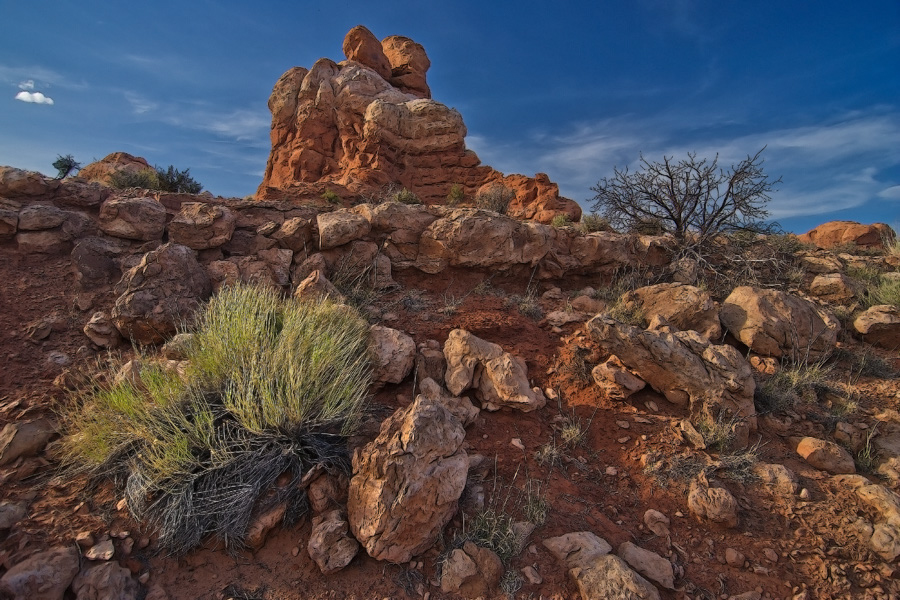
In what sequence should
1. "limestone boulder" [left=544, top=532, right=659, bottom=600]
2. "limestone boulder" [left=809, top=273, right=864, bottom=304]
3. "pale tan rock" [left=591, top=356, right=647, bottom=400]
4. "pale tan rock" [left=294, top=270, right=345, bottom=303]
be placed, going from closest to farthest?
1. "limestone boulder" [left=544, top=532, right=659, bottom=600]
2. "pale tan rock" [left=591, top=356, right=647, bottom=400]
3. "pale tan rock" [left=294, top=270, right=345, bottom=303]
4. "limestone boulder" [left=809, top=273, right=864, bottom=304]

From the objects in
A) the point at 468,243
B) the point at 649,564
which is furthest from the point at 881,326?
the point at 468,243

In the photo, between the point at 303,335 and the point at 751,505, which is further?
the point at 303,335

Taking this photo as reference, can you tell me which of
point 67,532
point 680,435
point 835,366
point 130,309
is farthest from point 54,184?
point 835,366

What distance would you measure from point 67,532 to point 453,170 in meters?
12.6

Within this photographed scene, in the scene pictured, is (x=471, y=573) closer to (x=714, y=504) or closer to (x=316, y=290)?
(x=714, y=504)

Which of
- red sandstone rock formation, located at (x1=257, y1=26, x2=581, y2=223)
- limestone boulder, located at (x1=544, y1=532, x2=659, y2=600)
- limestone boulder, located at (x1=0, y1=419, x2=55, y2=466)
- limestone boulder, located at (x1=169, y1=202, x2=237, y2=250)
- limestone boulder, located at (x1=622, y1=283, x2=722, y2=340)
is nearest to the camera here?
limestone boulder, located at (x1=544, y1=532, x2=659, y2=600)

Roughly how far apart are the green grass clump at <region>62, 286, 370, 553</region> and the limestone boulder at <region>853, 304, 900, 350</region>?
21.6 feet

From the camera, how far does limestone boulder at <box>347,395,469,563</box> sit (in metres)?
2.30

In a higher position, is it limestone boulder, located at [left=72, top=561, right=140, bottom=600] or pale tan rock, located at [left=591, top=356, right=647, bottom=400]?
pale tan rock, located at [left=591, top=356, right=647, bottom=400]

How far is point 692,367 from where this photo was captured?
3.64 meters

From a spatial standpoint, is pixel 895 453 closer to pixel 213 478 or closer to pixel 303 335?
pixel 303 335

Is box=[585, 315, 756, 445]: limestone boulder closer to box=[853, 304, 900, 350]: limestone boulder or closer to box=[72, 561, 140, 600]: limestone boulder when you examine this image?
box=[853, 304, 900, 350]: limestone boulder

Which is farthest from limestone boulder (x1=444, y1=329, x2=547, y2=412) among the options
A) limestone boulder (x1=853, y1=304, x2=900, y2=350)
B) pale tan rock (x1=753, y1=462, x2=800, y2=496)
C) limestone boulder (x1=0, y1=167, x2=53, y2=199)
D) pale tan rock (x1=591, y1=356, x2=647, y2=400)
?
limestone boulder (x1=0, y1=167, x2=53, y2=199)

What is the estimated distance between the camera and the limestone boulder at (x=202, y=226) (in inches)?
212
